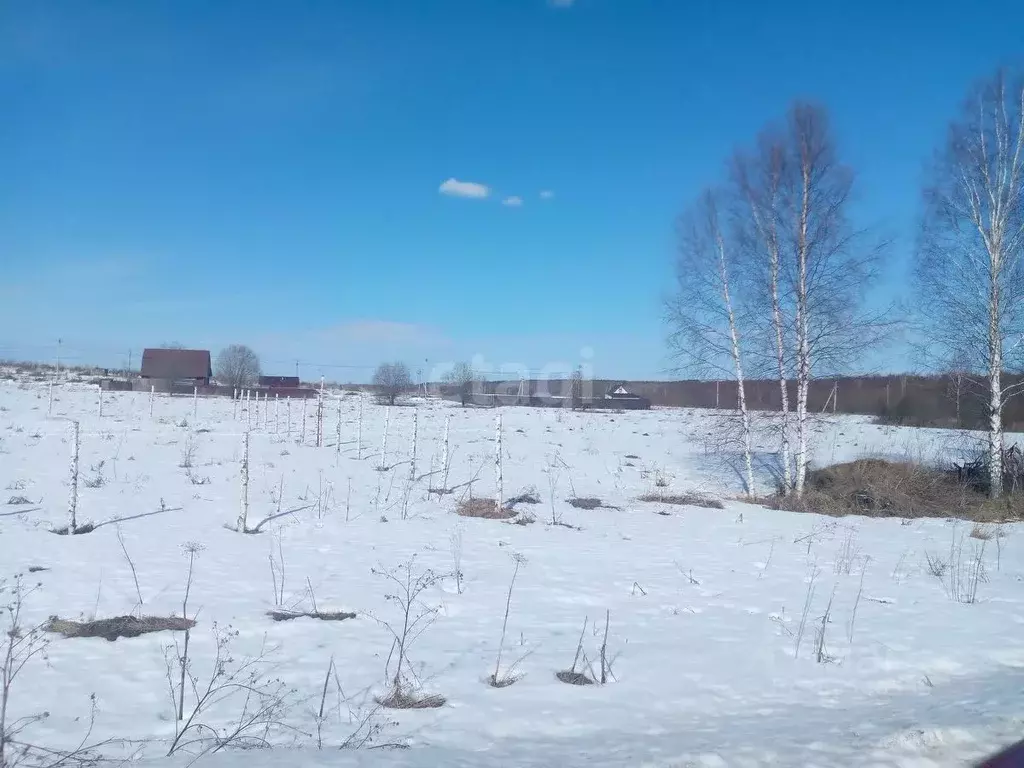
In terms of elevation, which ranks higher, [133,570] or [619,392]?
[619,392]

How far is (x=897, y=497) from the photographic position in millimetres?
15141

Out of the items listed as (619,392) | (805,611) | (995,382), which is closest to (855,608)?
(805,611)

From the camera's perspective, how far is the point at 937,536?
12086mm

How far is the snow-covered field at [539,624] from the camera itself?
4.39m

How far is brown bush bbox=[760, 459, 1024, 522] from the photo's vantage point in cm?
1471

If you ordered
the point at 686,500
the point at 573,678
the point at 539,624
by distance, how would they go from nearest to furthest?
the point at 573,678 < the point at 539,624 < the point at 686,500

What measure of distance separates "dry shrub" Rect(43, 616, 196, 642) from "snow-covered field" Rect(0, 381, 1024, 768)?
160 mm

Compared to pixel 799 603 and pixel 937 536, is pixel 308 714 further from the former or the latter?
pixel 937 536

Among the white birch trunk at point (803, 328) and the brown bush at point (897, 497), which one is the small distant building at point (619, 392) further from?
the white birch trunk at point (803, 328)

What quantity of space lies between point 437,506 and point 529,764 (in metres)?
9.51

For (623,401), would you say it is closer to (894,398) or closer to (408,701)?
(894,398)

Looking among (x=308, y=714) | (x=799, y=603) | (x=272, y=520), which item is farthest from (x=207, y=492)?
(x=799, y=603)

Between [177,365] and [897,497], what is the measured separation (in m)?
61.5

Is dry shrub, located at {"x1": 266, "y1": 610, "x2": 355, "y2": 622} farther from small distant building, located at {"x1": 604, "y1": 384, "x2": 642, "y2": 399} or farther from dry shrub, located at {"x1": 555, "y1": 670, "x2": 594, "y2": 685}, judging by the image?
small distant building, located at {"x1": 604, "y1": 384, "x2": 642, "y2": 399}
